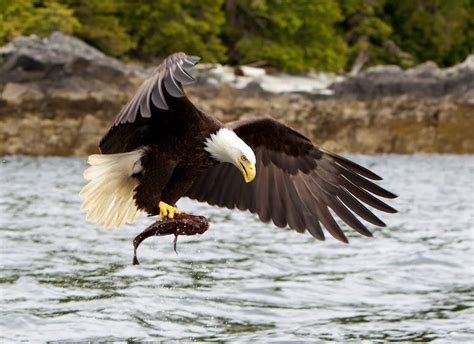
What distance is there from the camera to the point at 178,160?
22.7 ft

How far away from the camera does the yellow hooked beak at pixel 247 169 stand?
6.50 m

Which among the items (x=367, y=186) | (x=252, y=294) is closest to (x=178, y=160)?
(x=367, y=186)

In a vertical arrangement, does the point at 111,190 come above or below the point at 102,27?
below

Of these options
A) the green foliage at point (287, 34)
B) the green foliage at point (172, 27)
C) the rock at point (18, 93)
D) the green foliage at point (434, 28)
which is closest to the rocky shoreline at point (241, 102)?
the rock at point (18, 93)

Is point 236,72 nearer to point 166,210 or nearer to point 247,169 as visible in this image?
point 166,210

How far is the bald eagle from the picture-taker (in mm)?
6676

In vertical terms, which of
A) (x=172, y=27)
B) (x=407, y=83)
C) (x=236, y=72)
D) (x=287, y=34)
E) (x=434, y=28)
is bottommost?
(x=236, y=72)

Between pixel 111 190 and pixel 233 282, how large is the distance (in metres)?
2.70

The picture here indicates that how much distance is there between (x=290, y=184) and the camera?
7.79 metres

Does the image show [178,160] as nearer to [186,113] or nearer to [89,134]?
[186,113]

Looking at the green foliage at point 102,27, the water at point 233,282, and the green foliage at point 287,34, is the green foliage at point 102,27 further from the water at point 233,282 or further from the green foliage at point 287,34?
the water at point 233,282

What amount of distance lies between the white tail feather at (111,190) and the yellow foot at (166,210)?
0.19m

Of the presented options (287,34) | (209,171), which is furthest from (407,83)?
(209,171)

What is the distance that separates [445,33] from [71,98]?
15.7m
